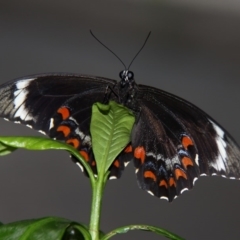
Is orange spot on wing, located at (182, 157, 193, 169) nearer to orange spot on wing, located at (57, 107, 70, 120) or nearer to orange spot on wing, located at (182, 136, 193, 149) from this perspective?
orange spot on wing, located at (182, 136, 193, 149)

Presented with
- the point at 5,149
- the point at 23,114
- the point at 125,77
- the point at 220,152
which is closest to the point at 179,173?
the point at 220,152

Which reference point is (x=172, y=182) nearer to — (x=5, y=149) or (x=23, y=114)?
(x=23, y=114)

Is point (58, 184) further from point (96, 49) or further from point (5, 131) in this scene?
point (96, 49)

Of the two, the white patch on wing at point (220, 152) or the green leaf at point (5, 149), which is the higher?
the white patch on wing at point (220, 152)

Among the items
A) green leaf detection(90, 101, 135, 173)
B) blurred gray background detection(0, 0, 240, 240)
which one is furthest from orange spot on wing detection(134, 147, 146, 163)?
blurred gray background detection(0, 0, 240, 240)

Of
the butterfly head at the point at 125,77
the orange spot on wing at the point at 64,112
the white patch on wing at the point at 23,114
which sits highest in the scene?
the butterfly head at the point at 125,77

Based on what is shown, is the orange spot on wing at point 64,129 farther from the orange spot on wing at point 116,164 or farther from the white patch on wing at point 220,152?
the white patch on wing at point 220,152

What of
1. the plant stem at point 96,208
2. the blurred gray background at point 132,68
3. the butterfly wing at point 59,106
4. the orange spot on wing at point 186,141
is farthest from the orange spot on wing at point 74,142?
the blurred gray background at point 132,68
